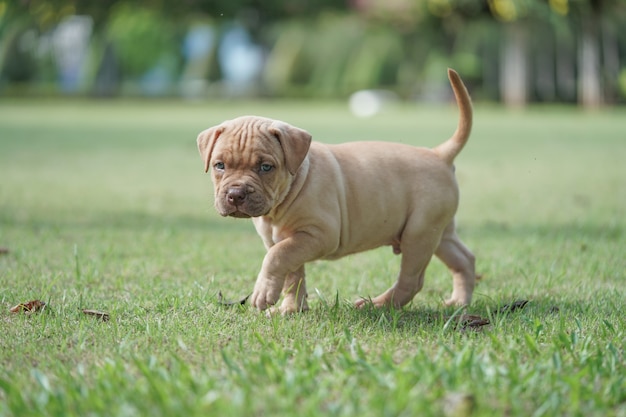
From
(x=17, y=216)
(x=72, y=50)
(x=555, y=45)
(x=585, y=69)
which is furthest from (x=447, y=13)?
(x=17, y=216)

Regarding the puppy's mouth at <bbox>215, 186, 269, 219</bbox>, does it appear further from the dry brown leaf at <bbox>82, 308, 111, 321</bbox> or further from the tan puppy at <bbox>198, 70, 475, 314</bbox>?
the dry brown leaf at <bbox>82, 308, 111, 321</bbox>

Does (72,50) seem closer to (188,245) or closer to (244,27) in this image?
(244,27)

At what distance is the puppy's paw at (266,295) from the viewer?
3.76 m

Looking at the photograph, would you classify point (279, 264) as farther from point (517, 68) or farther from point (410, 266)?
point (517, 68)

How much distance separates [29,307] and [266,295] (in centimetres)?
105

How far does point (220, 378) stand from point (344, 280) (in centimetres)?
214

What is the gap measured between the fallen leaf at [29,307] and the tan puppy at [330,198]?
0.93 meters

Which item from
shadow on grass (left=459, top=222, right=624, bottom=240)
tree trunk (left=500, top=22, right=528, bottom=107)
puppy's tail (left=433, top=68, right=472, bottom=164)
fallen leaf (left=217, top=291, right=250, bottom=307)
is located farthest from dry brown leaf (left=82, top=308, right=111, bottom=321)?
tree trunk (left=500, top=22, right=528, bottom=107)

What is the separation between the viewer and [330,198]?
3.96 metres

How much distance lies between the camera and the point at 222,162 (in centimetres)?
384

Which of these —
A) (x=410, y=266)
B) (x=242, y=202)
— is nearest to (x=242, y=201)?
(x=242, y=202)

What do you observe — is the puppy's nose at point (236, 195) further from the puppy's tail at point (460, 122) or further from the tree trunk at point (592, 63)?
the tree trunk at point (592, 63)

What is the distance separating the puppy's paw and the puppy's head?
32 centimetres

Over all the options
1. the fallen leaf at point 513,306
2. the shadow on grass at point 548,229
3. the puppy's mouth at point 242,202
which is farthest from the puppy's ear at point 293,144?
the shadow on grass at point 548,229
